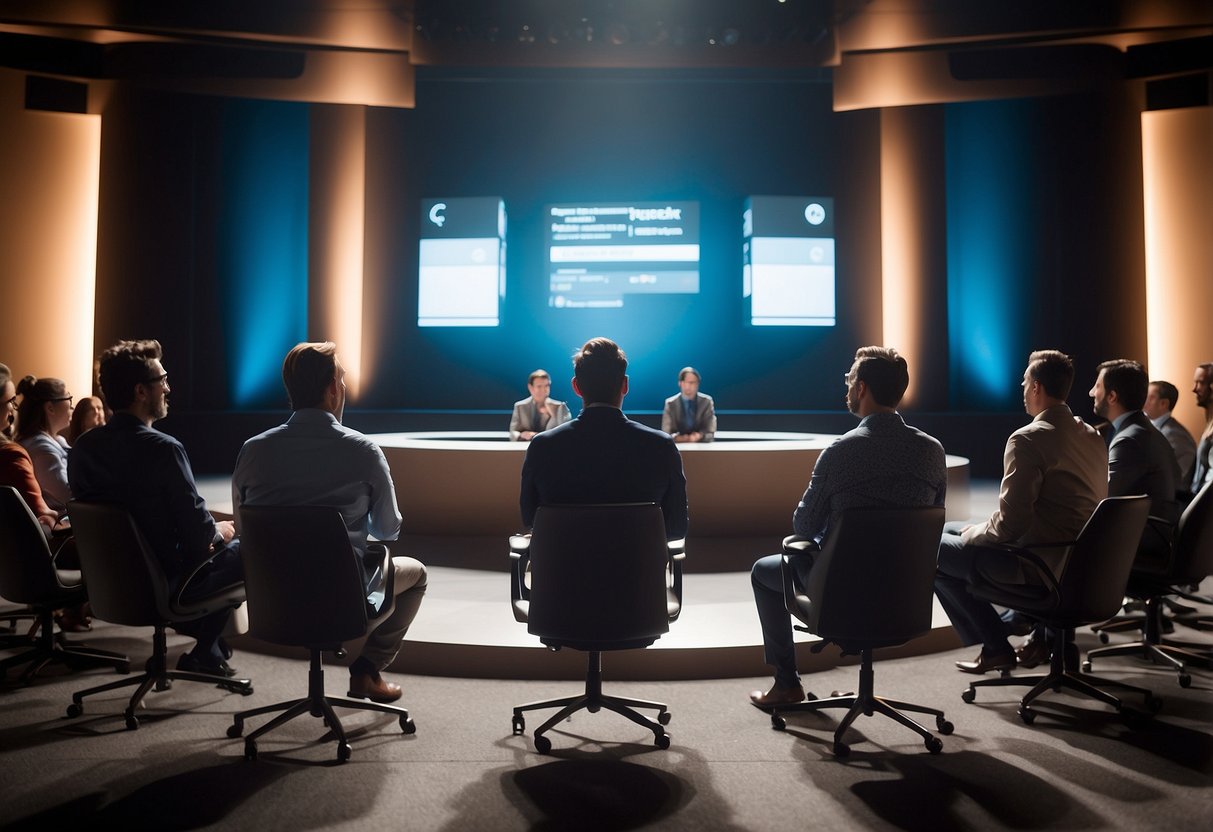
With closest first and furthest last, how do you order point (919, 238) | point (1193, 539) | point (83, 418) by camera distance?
1. point (1193, 539)
2. point (83, 418)
3. point (919, 238)

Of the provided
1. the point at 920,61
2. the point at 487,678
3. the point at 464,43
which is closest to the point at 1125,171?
the point at 920,61

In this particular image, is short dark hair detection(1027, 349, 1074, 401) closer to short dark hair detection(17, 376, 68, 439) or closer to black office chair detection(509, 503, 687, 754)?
black office chair detection(509, 503, 687, 754)

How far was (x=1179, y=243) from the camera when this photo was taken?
23.9ft

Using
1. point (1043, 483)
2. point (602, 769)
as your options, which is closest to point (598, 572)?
point (602, 769)

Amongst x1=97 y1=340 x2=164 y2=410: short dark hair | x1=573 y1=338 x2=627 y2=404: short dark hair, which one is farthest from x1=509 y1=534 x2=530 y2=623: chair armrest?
x1=97 y1=340 x2=164 y2=410: short dark hair

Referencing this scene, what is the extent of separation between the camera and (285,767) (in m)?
2.18

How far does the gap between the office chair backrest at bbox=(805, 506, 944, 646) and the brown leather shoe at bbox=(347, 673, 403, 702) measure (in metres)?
1.32

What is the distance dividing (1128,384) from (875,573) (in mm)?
1591

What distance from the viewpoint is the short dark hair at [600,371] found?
92.1 inches

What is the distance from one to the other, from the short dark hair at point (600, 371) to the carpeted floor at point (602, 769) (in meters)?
0.97

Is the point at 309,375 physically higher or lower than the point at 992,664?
higher

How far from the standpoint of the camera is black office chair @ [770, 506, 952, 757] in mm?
2145

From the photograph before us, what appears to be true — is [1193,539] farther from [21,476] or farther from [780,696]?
[21,476]

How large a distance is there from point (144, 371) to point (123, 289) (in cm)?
571
